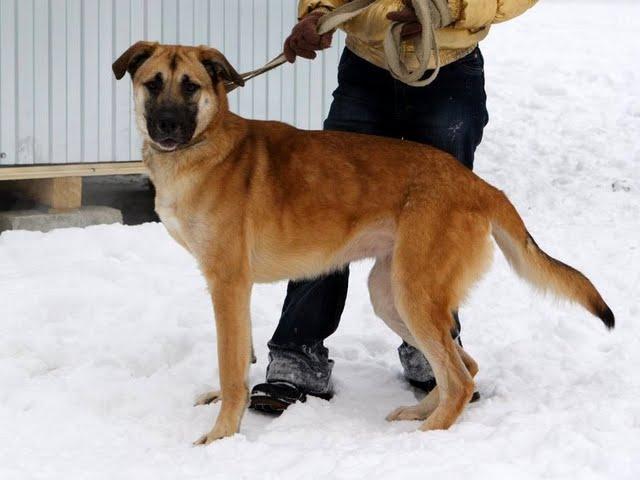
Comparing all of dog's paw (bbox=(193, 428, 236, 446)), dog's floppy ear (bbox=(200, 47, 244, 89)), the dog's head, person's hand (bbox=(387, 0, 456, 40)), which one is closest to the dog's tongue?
the dog's head

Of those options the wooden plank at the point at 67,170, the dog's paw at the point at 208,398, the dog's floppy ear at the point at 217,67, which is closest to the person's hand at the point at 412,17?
the dog's floppy ear at the point at 217,67

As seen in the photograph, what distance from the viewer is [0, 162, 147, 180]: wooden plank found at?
21.0 feet

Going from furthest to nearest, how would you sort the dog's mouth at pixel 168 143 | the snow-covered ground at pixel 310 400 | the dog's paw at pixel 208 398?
the dog's paw at pixel 208 398 < the dog's mouth at pixel 168 143 < the snow-covered ground at pixel 310 400

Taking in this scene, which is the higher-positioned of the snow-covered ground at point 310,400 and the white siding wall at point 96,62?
the white siding wall at point 96,62

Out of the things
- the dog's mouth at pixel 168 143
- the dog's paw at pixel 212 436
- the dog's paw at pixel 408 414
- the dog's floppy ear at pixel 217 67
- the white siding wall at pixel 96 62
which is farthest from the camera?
the white siding wall at pixel 96 62

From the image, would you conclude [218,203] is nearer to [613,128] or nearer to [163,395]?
[163,395]

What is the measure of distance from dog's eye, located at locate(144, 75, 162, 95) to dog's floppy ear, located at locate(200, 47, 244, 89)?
0.69 feet

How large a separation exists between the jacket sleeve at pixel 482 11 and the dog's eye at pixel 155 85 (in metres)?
1.20

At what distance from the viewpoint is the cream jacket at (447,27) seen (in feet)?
12.5

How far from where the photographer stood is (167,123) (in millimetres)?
3674

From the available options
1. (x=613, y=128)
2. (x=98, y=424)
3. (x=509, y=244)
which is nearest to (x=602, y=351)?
(x=509, y=244)

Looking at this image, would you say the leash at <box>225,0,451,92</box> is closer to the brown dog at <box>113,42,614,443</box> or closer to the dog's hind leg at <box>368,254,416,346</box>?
the brown dog at <box>113,42,614,443</box>

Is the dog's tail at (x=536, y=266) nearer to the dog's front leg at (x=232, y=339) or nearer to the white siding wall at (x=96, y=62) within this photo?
the dog's front leg at (x=232, y=339)

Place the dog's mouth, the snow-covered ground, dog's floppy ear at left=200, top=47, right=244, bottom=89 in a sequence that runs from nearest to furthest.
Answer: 1. the snow-covered ground
2. the dog's mouth
3. dog's floppy ear at left=200, top=47, right=244, bottom=89
